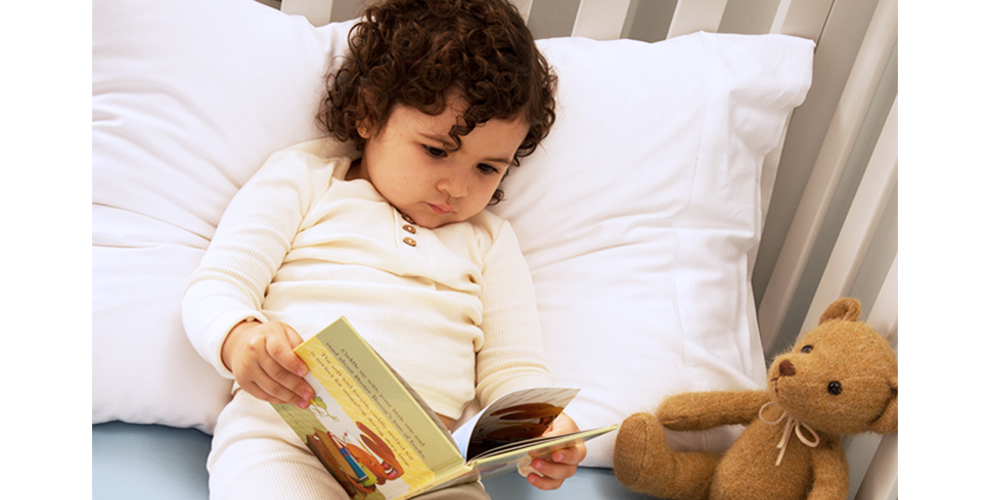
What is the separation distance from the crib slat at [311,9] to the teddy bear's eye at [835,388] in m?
0.83

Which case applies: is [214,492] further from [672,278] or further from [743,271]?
[743,271]

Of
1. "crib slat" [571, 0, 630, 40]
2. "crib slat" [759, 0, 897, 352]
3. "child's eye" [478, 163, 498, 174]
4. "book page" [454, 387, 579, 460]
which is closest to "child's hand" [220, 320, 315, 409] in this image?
"book page" [454, 387, 579, 460]

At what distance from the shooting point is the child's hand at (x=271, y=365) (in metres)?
0.58

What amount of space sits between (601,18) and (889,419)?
0.70m

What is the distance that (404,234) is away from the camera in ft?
2.85

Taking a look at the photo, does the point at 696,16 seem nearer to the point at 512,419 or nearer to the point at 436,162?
the point at 436,162

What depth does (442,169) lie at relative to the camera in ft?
2.76

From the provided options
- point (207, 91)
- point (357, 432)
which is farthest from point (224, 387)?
point (207, 91)

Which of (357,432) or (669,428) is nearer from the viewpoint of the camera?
(357,432)

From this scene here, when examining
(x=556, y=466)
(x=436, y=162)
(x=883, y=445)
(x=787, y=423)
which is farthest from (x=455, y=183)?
(x=883, y=445)

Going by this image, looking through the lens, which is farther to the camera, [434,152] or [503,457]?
[434,152]

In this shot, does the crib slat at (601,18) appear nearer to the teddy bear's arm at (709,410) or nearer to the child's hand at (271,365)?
the teddy bear's arm at (709,410)

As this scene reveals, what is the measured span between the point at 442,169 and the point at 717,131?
0.42 meters

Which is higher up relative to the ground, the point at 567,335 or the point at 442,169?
the point at 442,169
